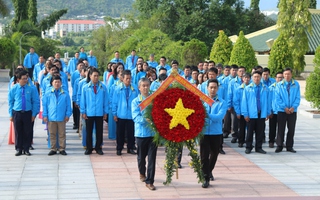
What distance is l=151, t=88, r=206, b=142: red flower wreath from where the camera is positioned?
8.62 meters

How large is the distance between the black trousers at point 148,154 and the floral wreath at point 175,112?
345 millimetres

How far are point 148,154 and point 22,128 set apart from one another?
3581 millimetres

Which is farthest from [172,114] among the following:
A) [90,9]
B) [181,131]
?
[90,9]

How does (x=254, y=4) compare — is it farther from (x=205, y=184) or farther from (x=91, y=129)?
(x=205, y=184)

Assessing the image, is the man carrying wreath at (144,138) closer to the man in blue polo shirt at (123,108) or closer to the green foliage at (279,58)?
the man in blue polo shirt at (123,108)

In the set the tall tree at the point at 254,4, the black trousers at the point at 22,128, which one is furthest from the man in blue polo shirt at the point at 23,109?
the tall tree at the point at 254,4

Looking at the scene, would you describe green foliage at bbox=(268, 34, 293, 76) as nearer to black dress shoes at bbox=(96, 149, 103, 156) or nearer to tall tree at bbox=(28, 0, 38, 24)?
black dress shoes at bbox=(96, 149, 103, 156)

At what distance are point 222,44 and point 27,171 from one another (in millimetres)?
15854

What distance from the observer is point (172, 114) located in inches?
339

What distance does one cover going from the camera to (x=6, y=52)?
3150 cm

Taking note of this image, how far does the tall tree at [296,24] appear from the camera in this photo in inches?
1398

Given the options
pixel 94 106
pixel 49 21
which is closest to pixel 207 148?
pixel 94 106

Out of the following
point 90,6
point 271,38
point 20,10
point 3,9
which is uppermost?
point 90,6

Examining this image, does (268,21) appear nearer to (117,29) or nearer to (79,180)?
(117,29)
